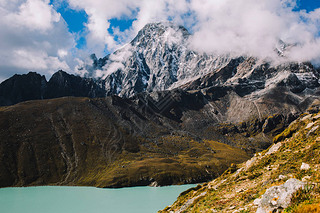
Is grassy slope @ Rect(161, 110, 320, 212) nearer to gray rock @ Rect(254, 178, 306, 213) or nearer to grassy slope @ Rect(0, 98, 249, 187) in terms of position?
gray rock @ Rect(254, 178, 306, 213)

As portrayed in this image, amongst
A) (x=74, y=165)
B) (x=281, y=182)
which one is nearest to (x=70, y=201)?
(x=74, y=165)

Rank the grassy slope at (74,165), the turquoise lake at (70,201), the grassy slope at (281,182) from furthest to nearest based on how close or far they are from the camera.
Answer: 1. the grassy slope at (74,165)
2. the turquoise lake at (70,201)
3. the grassy slope at (281,182)

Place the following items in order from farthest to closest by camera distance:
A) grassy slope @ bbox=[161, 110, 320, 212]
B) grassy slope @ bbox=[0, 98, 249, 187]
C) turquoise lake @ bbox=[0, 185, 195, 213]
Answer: grassy slope @ bbox=[0, 98, 249, 187], turquoise lake @ bbox=[0, 185, 195, 213], grassy slope @ bbox=[161, 110, 320, 212]

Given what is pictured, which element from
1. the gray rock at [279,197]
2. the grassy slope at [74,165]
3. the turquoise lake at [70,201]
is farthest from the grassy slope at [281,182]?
the grassy slope at [74,165]

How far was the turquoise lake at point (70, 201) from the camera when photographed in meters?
96.9

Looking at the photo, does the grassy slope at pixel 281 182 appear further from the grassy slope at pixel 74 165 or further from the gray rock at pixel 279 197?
the grassy slope at pixel 74 165

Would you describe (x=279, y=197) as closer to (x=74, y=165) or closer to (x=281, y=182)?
(x=281, y=182)

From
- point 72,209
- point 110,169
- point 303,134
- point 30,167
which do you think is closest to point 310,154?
point 303,134

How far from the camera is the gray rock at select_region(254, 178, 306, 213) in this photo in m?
10.8

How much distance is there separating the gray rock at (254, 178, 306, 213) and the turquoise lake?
289ft

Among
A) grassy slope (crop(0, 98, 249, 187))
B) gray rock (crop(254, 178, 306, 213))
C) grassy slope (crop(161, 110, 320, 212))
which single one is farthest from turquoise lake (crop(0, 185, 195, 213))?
gray rock (crop(254, 178, 306, 213))

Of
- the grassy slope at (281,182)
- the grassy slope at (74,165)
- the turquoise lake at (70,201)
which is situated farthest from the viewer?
the grassy slope at (74,165)

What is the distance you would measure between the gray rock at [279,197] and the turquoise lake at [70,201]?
8823cm

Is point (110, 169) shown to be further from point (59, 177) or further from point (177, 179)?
point (177, 179)
